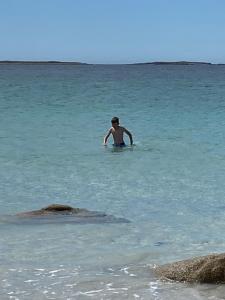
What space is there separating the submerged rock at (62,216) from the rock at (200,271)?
2.68 metres

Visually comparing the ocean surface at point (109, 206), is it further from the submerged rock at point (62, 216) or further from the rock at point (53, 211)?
the rock at point (53, 211)

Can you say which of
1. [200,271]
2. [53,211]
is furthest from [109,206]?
[200,271]

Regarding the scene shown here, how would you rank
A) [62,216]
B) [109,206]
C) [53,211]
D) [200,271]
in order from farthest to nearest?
[109,206], [53,211], [62,216], [200,271]

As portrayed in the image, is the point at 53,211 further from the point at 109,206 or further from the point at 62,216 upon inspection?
the point at 109,206

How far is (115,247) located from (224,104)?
88.2 feet

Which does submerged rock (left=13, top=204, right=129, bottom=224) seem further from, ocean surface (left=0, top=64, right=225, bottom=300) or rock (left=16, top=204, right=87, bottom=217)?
ocean surface (left=0, top=64, right=225, bottom=300)

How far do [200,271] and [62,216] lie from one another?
3.21 metres

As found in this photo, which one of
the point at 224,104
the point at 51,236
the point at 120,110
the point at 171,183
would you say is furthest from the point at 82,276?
the point at 224,104

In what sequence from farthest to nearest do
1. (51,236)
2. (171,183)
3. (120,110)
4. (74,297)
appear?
(120,110) < (171,183) < (51,236) < (74,297)

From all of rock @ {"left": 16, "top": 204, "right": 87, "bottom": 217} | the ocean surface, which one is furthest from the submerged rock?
the ocean surface

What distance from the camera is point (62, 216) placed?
27.9 feet

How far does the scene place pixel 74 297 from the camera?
5340mm

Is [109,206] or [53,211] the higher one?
[53,211]

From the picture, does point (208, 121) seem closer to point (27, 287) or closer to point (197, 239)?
point (197, 239)
